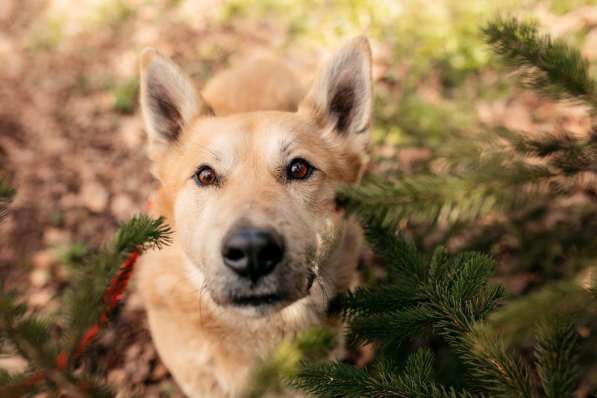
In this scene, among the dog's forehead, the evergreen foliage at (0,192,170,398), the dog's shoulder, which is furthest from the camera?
the dog's shoulder

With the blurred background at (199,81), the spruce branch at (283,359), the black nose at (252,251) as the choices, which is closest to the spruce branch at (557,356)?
the spruce branch at (283,359)

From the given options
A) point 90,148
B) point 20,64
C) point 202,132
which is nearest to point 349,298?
point 202,132

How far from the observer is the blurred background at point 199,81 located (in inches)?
133

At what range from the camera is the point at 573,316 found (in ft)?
3.87

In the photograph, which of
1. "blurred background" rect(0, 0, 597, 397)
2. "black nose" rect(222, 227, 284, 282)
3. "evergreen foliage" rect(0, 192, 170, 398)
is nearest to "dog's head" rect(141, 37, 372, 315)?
"black nose" rect(222, 227, 284, 282)

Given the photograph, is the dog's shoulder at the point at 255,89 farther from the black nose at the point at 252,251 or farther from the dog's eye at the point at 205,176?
the black nose at the point at 252,251

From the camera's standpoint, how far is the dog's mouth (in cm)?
196

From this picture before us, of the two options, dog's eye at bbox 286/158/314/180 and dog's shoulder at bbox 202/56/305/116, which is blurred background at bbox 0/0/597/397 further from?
dog's eye at bbox 286/158/314/180

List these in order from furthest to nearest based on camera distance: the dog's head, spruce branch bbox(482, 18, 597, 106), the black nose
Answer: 1. the dog's head
2. the black nose
3. spruce branch bbox(482, 18, 597, 106)

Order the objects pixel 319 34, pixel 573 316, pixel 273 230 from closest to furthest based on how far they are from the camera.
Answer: pixel 573 316
pixel 273 230
pixel 319 34

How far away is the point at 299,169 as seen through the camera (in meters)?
2.54

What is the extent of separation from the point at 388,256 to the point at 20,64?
5488 mm

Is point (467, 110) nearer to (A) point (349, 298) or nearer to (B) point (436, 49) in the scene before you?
(B) point (436, 49)

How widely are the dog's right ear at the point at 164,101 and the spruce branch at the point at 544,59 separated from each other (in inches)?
70.1
